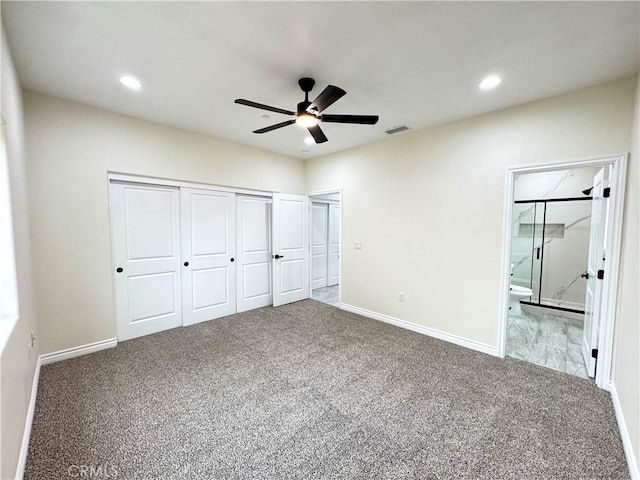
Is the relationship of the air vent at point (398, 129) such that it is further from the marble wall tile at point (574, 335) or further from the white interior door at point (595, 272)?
the marble wall tile at point (574, 335)

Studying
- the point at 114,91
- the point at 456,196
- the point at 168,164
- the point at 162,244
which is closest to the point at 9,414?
the point at 162,244

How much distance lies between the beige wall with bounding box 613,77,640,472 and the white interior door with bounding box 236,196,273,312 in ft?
13.9

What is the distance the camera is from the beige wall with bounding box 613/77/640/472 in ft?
5.59

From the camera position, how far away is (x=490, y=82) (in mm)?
2398

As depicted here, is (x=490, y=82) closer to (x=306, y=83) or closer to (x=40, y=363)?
(x=306, y=83)

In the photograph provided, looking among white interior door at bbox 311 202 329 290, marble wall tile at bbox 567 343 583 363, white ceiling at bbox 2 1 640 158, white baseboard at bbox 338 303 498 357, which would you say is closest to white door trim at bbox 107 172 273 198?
white ceiling at bbox 2 1 640 158

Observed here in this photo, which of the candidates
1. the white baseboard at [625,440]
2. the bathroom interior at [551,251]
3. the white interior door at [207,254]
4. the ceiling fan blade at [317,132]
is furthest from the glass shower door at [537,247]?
the white interior door at [207,254]

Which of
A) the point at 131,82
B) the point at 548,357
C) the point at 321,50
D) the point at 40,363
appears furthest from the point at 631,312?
the point at 40,363

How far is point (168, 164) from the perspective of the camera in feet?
11.7

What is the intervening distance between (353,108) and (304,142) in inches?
51.2

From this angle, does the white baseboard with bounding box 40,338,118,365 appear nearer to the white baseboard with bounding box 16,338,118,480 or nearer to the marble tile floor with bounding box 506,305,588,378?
the white baseboard with bounding box 16,338,118,480

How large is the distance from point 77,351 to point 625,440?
4761 millimetres

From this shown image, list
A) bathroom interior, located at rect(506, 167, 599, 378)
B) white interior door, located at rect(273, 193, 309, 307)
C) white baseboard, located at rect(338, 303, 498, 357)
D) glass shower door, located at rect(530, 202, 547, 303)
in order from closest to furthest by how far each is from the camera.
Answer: white baseboard, located at rect(338, 303, 498, 357), bathroom interior, located at rect(506, 167, 599, 378), white interior door, located at rect(273, 193, 309, 307), glass shower door, located at rect(530, 202, 547, 303)

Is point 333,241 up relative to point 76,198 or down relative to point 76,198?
down
